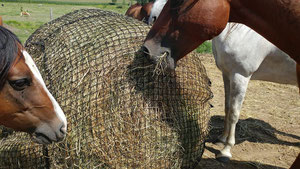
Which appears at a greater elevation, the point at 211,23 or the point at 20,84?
the point at 211,23

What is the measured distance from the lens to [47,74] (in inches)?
96.2

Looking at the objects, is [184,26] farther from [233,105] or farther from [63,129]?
[233,105]

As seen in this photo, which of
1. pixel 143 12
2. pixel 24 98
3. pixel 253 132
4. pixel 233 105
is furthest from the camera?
pixel 143 12

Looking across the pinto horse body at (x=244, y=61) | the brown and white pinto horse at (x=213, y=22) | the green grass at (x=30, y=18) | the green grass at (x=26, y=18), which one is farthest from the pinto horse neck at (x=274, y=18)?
the green grass at (x=26, y=18)

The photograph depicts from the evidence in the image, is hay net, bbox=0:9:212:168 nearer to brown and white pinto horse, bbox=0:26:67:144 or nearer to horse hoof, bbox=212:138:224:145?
brown and white pinto horse, bbox=0:26:67:144

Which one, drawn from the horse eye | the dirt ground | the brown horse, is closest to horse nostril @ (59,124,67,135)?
the horse eye

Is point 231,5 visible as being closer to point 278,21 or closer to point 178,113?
point 278,21

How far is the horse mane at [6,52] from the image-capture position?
69.6 inches

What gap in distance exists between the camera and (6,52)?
179cm

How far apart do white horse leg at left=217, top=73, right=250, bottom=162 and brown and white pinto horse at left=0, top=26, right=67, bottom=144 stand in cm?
199

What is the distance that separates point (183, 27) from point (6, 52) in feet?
3.97

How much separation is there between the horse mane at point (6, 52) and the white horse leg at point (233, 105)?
7.51ft

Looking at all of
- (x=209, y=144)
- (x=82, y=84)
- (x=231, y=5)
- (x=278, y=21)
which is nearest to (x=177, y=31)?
(x=231, y=5)

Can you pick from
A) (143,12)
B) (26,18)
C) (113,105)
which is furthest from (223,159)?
(26,18)
